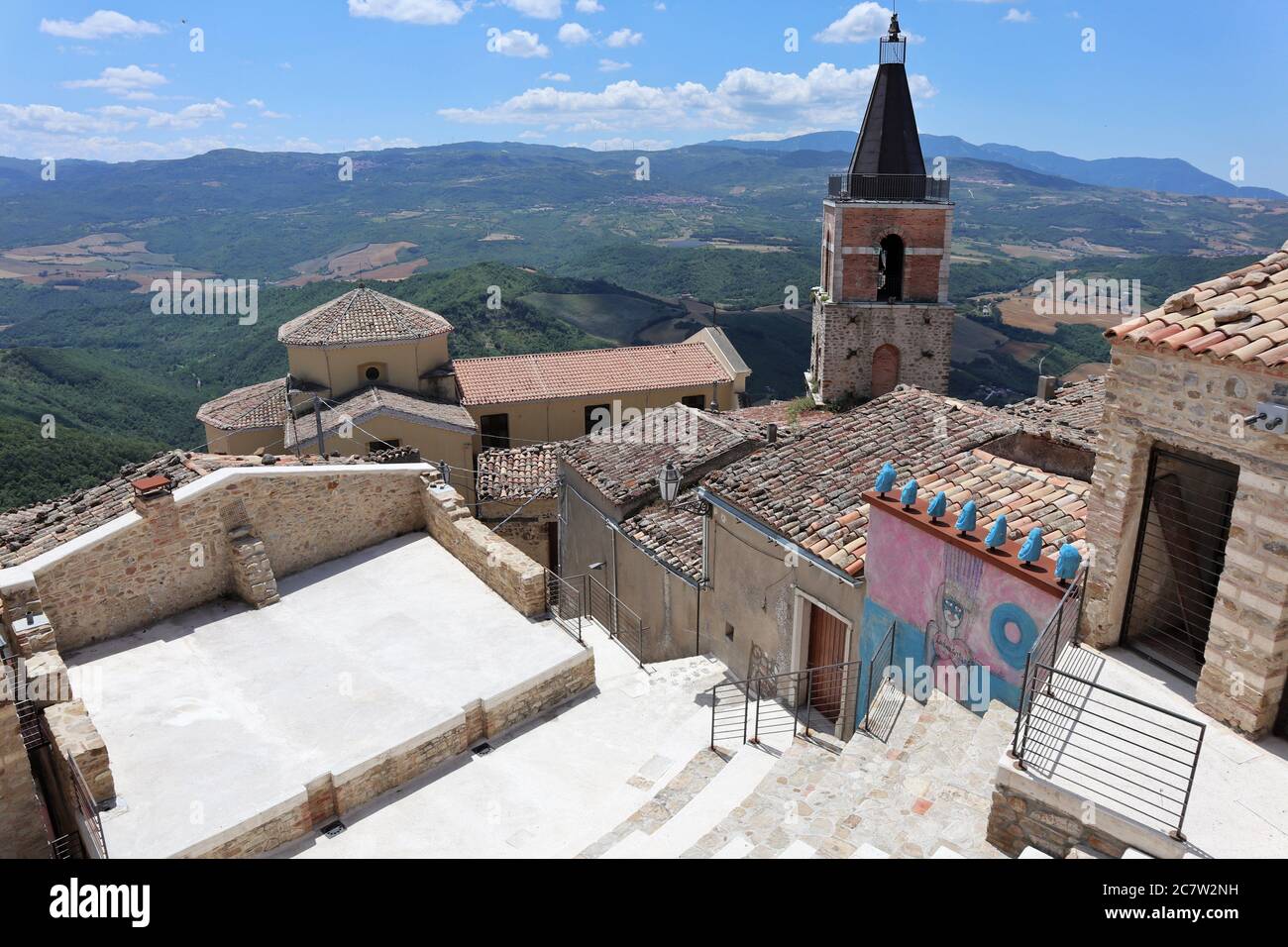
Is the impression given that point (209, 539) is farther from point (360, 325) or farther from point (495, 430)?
point (495, 430)

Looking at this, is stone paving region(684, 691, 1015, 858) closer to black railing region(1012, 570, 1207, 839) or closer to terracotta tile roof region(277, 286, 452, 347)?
black railing region(1012, 570, 1207, 839)

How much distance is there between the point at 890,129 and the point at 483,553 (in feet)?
59.1

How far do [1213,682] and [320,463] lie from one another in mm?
12579

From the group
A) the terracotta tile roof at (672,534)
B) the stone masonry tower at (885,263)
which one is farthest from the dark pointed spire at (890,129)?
the terracotta tile roof at (672,534)

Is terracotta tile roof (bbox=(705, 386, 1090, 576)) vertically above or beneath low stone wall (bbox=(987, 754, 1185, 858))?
above

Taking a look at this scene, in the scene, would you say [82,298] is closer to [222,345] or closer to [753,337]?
[222,345]

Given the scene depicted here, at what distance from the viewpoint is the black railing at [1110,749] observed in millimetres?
6414

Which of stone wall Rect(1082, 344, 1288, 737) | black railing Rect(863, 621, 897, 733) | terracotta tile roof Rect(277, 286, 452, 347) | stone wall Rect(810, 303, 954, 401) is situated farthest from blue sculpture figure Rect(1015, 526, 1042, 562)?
terracotta tile roof Rect(277, 286, 452, 347)

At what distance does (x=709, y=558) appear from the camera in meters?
14.5

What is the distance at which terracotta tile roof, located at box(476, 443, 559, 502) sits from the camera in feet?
84.0

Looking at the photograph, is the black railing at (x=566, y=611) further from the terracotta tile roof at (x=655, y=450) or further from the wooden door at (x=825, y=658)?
the wooden door at (x=825, y=658)

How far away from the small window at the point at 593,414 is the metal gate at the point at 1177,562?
80.0ft

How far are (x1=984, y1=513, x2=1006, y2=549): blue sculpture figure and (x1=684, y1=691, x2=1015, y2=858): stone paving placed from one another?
5.65 ft
